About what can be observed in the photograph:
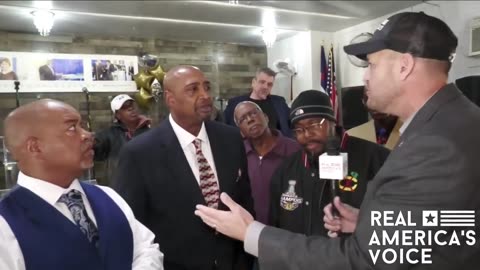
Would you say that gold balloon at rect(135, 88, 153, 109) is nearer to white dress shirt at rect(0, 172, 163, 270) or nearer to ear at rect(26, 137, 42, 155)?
white dress shirt at rect(0, 172, 163, 270)

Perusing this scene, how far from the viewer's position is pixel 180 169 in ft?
5.65

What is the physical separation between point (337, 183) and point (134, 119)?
3256 mm

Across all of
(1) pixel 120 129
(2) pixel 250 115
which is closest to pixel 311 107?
(2) pixel 250 115

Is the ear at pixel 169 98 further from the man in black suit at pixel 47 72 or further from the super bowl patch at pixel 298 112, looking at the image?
the man in black suit at pixel 47 72

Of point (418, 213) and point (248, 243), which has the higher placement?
point (418, 213)

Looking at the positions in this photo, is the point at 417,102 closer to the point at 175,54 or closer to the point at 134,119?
the point at 134,119

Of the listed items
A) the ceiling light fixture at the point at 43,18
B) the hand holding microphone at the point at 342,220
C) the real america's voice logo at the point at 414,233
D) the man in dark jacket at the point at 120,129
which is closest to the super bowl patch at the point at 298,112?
the hand holding microphone at the point at 342,220

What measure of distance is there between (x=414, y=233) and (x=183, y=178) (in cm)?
106

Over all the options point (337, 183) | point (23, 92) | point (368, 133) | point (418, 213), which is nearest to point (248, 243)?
point (418, 213)

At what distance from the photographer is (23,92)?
5289mm

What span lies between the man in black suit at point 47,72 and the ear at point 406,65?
213 inches

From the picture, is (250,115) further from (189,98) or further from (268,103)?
(268,103)

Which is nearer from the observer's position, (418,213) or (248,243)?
(418,213)

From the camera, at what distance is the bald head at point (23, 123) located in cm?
130
